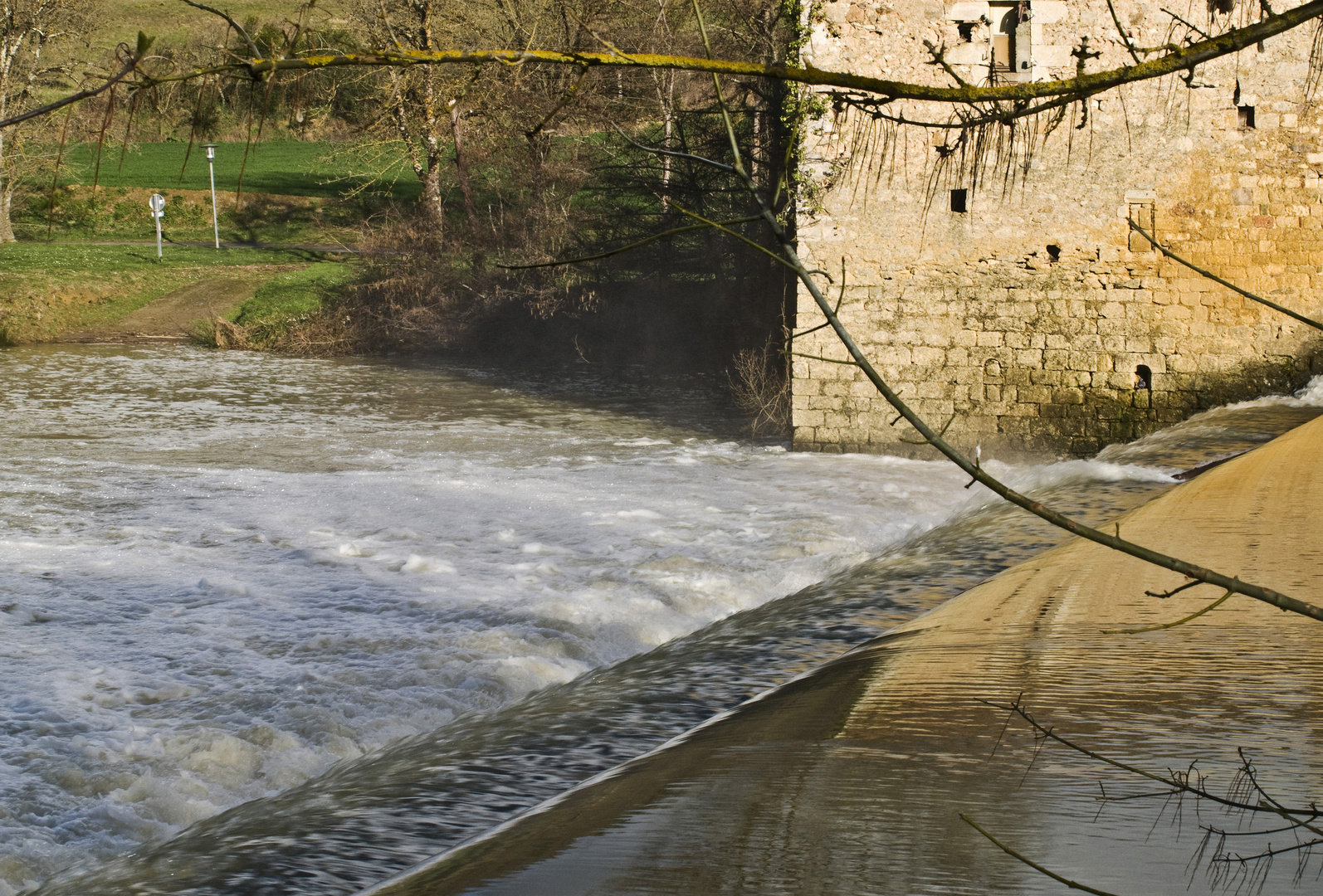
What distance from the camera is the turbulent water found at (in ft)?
11.8

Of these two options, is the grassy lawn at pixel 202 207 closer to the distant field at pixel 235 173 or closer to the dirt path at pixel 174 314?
the distant field at pixel 235 173

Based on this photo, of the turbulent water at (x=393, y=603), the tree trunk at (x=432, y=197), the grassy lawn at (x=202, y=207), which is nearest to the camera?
the turbulent water at (x=393, y=603)

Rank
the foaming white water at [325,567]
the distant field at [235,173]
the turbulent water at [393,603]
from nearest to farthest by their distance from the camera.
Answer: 1. the turbulent water at [393,603]
2. the foaming white water at [325,567]
3. the distant field at [235,173]

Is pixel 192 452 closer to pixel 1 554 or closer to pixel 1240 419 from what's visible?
pixel 1 554

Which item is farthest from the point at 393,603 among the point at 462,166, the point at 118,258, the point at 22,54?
the point at 118,258

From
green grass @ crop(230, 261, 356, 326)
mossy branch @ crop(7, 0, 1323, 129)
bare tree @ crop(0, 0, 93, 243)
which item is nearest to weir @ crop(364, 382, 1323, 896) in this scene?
mossy branch @ crop(7, 0, 1323, 129)

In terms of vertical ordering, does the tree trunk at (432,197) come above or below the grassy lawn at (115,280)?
above

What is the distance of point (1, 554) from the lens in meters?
6.85

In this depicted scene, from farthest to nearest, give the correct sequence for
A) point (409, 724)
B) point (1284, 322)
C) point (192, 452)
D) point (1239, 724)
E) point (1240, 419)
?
1. point (192, 452)
2. point (1284, 322)
3. point (1240, 419)
4. point (409, 724)
5. point (1239, 724)

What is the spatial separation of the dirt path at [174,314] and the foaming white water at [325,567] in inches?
264

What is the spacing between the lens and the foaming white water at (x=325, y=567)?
13.7 ft

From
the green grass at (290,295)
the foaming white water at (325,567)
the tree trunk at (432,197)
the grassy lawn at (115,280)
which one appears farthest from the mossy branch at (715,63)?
the grassy lawn at (115,280)

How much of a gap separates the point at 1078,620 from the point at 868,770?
135 centimetres

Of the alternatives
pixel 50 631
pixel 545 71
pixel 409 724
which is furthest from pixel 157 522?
pixel 545 71
